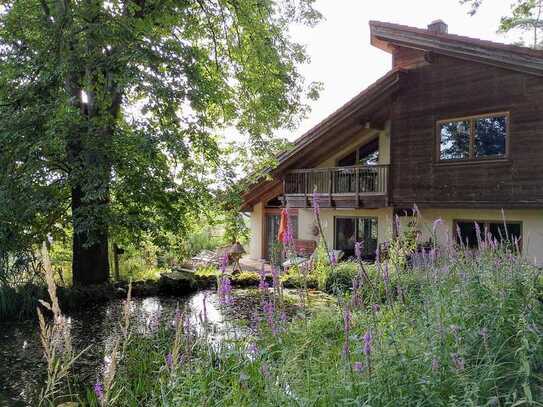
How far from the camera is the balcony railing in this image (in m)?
14.6

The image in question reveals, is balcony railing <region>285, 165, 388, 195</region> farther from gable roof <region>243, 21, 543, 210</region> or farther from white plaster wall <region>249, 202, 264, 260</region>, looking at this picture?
white plaster wall <region>249, 202, 264, 260</region>

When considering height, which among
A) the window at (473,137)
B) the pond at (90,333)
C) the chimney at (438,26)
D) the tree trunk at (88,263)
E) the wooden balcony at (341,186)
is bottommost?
the pond at (90,333)

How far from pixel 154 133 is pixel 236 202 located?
227 centimetres

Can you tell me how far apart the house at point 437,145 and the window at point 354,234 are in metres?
0.04

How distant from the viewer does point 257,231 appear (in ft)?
63.2

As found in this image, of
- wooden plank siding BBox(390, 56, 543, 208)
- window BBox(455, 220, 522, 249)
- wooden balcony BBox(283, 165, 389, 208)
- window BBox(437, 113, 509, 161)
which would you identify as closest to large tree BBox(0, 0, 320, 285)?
wooden balcony BBox(283, 165, 389, 208)

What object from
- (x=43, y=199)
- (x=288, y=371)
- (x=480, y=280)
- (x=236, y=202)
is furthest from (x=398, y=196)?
(x=288, y=371)

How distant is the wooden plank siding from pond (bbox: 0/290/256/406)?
6.31 meters

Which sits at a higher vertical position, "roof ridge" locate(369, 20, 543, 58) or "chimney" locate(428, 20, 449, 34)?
"chimney" locate(428, 20, 449, 34)

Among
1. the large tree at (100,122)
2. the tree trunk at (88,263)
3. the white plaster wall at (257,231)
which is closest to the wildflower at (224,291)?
the large tree at (100,122)

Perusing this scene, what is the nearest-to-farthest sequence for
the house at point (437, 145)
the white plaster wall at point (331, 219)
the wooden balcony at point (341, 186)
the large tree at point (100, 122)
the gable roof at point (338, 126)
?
the large tree at point (100, 122), the house at point (437, 145), the gable roof at point (338, 126), the wooden balcony at point (341, 186), the white plaster wall at point (331, 219)

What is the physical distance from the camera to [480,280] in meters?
3.26

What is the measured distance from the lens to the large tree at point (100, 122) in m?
7.66

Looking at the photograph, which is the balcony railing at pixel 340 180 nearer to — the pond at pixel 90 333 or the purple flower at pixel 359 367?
the pond at pixel 90 333
